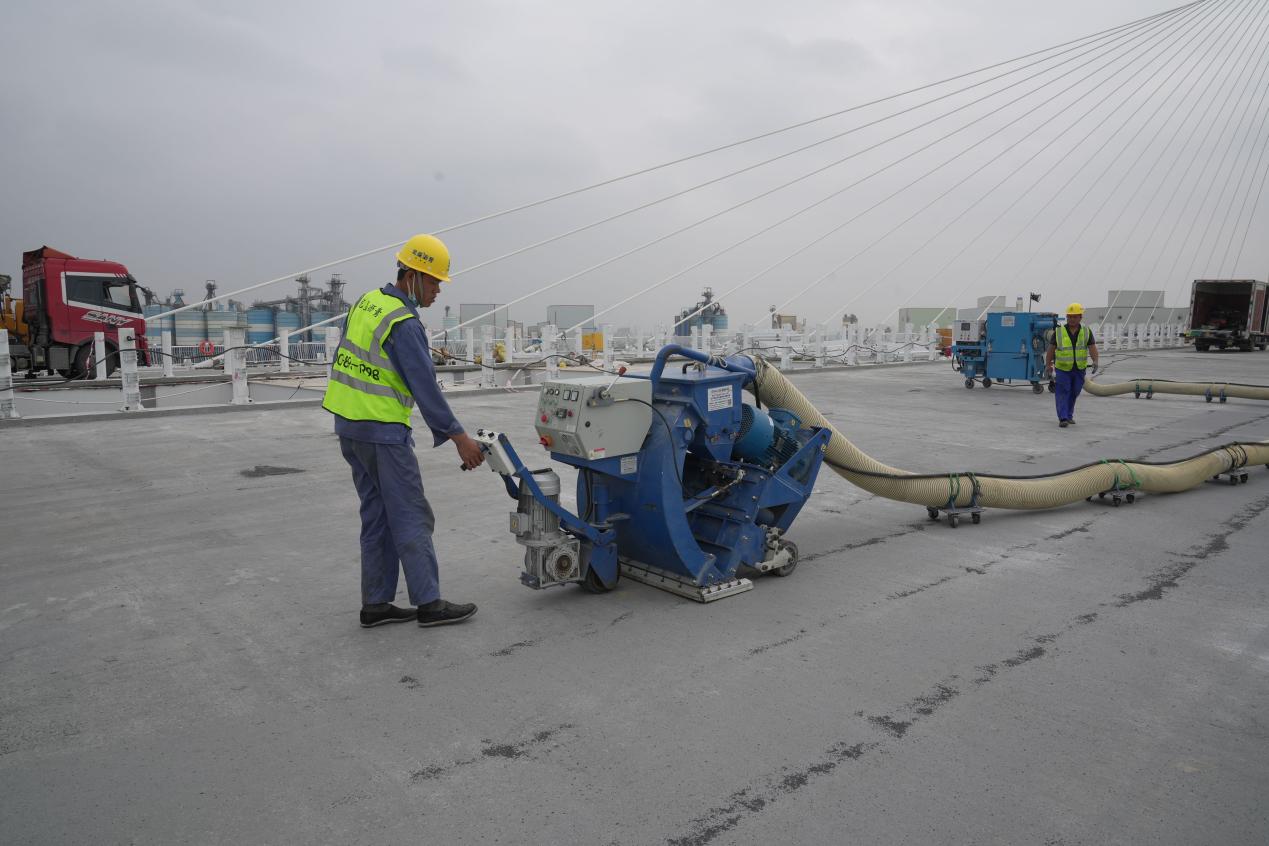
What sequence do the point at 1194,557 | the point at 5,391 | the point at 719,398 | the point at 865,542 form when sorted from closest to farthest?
the point at 719,398
the point at 1194,557
the point at 865,542
the point at 5,391

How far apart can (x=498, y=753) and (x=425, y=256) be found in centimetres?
217

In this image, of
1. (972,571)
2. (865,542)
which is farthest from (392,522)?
(972,571)

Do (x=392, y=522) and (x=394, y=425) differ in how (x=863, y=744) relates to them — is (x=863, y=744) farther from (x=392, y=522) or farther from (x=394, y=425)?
(x=394, y=425)

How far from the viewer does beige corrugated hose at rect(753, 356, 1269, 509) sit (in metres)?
4.91

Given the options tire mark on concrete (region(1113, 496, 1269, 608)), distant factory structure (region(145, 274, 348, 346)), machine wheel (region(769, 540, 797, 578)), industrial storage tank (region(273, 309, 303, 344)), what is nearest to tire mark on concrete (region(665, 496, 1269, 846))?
tire mark on concrete (region(1113, 496, 1269, 608))

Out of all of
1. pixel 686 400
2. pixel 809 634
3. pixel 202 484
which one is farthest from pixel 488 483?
pixel 809 634

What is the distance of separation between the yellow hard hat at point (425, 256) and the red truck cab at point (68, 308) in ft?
59.1

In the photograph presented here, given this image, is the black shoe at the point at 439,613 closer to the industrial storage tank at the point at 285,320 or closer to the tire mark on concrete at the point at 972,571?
the tire mark on concrete at the point at 972,571

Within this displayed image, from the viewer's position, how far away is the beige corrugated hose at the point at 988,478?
4.91 m

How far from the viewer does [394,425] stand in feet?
11.9

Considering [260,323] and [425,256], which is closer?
[425,256]

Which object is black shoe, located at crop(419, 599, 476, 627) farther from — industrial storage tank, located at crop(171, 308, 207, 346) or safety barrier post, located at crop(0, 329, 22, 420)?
industrial storage tank, located at crop(171, 308, 207, 346)

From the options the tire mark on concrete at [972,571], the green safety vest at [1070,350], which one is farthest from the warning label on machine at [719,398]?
the green safety vest at [1070,350]

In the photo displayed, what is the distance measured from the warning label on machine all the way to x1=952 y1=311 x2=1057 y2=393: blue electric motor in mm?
13314
